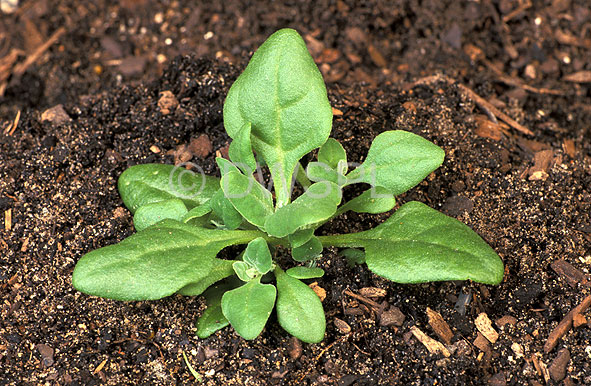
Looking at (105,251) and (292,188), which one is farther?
(292,188)

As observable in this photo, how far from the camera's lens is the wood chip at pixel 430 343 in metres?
2.30

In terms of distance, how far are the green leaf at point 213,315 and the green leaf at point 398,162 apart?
0.64 metres

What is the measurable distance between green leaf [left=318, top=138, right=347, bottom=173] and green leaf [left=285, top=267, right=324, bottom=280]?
406 mm

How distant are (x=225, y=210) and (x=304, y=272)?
361 millimetres

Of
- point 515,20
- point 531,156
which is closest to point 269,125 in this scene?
point 531,156

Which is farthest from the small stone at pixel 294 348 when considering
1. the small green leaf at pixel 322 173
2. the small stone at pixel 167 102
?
the small stone at pixel 167 102

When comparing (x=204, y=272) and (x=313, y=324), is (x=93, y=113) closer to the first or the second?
(x=204, y=272)

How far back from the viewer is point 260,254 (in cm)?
225

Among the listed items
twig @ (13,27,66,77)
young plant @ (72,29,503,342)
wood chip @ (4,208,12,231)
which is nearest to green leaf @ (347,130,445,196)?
young plant @ (72,29,503,342)

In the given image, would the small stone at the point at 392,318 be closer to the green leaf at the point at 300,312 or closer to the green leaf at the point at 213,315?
the green leaf at the point at 300,312

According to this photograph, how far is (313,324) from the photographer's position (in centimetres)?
216

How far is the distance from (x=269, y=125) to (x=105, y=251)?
758mm

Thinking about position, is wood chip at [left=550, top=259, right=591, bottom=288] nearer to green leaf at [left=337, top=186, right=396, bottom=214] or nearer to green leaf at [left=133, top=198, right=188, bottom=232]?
green leaf at [left=337, top=186, right=396, bottom=214]

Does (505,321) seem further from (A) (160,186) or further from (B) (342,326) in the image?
(A) (160,186)
